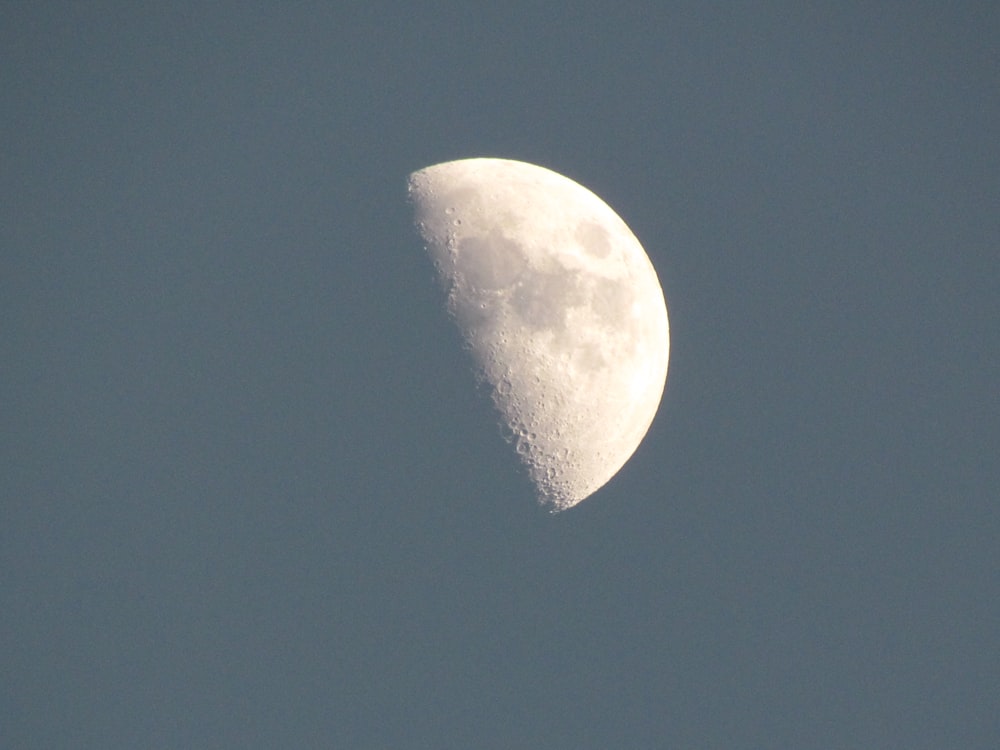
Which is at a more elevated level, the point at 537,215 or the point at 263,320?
the point at 537,215

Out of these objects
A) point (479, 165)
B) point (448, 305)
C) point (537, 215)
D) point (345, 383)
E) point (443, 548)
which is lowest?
point (443, 548)

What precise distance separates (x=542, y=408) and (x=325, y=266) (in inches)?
151

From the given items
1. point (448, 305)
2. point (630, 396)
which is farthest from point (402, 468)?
point (630, 396)

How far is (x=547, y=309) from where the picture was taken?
17016 mm

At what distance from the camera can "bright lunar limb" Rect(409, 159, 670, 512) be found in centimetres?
1702

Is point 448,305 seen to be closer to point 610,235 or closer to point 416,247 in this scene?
point 416,247

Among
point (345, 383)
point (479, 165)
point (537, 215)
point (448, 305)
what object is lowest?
point (345, 383)

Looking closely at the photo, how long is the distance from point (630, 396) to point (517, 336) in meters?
2.48

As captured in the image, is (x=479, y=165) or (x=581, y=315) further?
(x=479, y=165)

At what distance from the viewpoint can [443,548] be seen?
17234 millimetres

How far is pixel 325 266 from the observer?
17.1m

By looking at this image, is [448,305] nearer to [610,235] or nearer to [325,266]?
[325,266]

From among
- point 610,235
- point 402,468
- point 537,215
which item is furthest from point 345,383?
point 610,235

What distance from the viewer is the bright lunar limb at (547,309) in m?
17.0
